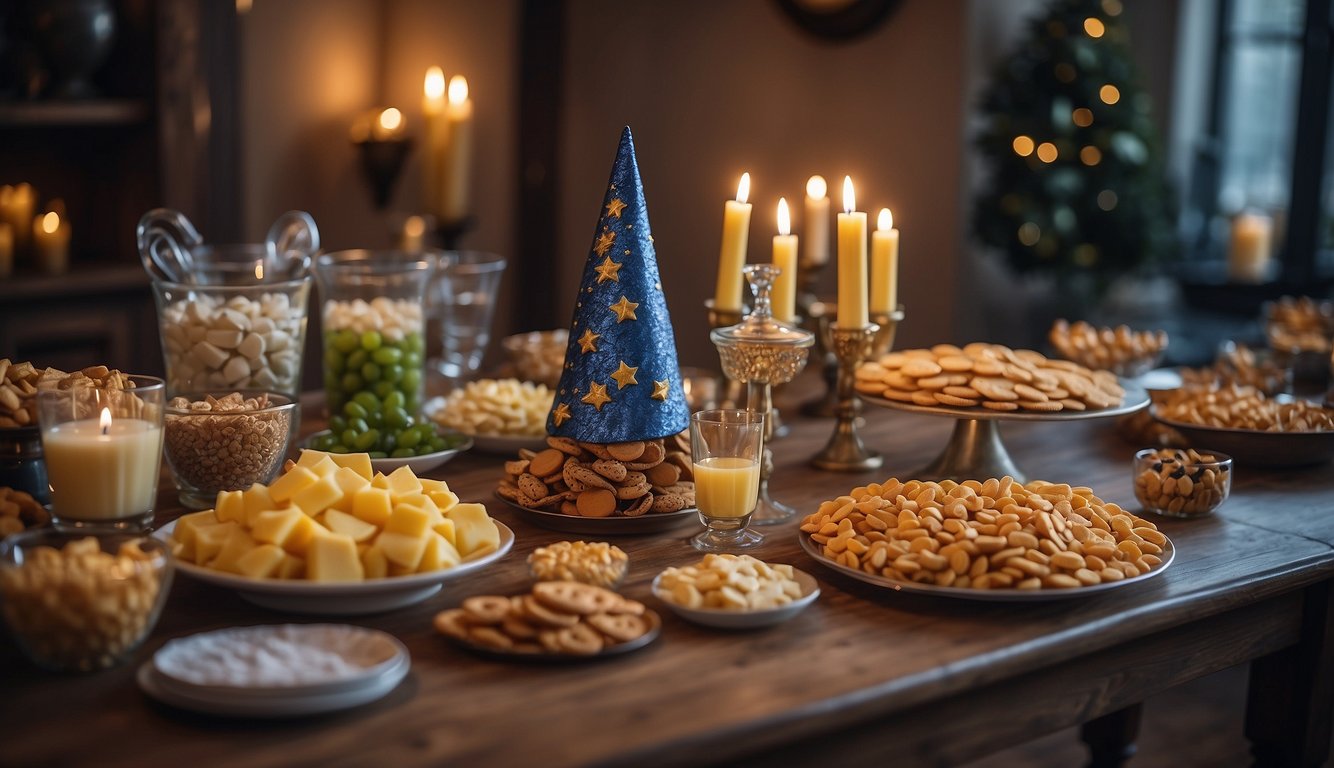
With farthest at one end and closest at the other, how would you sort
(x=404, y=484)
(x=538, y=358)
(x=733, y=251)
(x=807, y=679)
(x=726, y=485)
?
(x=538, y=358)
(x=733, y=251)
(x=726, y=485)
(x=404, y=484)
(x=807, y=679)

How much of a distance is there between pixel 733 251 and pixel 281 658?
0.99 metres

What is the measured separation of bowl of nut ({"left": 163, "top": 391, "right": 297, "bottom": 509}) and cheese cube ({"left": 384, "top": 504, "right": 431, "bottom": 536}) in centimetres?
36

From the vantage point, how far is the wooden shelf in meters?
3.30

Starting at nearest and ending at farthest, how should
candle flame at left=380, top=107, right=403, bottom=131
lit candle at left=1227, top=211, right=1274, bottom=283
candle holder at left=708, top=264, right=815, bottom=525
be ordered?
candle holder at left=708, top=264, right=815, bottom=525 < lit candle at left=1227, top=211, right=1274, bottom=283 < candle flame at left=380, top=107, right=403, bottom=131

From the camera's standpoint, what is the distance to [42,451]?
1521 mm

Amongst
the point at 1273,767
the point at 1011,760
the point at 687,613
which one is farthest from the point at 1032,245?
the point at 687,613

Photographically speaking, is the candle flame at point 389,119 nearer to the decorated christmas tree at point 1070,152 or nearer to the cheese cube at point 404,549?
the decorated christmas tree at point 1070,152

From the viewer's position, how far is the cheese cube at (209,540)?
1.33 meters

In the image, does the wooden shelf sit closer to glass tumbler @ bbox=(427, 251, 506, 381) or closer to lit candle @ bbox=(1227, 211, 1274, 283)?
glass tumbler @ bbox=(427, 251, 506, 381)

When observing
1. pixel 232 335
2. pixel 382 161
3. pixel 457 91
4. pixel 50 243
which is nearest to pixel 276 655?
pixel 232 335

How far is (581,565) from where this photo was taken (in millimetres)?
1386

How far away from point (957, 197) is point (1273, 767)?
218 cm

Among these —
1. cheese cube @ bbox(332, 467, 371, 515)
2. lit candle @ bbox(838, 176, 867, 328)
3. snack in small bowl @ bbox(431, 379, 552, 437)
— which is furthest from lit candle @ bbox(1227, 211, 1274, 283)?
cheese cube @ bbox(332, 467, 371, 515)

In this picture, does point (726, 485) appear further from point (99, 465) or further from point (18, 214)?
point (18, 214)
